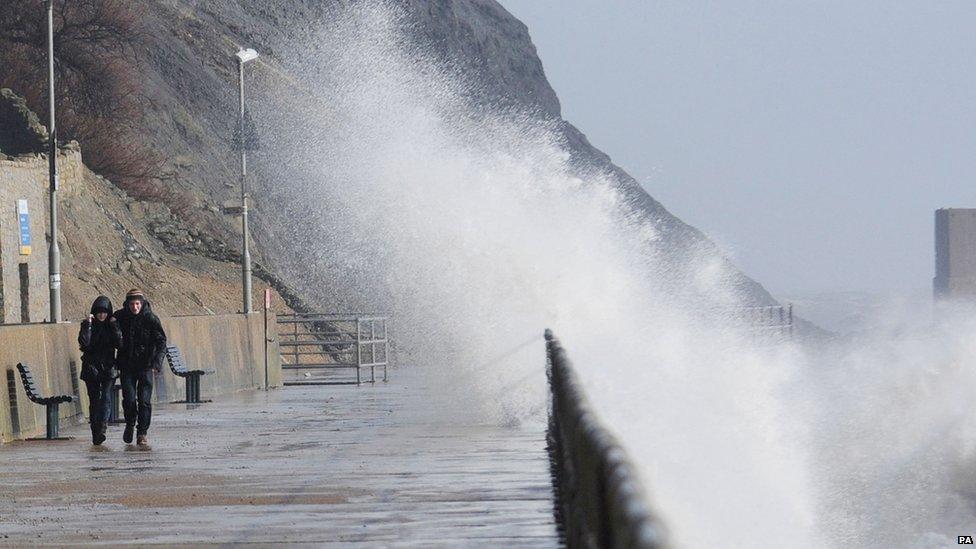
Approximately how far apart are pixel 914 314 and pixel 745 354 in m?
47.0

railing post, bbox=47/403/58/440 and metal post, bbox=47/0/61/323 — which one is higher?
metal post, bbox=47/0/61/323

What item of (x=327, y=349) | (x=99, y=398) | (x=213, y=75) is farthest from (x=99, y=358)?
(x=213, y=75)

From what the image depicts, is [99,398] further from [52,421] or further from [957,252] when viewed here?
[957,252]

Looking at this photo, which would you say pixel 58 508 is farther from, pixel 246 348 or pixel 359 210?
pixel 359 210

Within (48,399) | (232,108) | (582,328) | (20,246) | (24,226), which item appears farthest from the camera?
(232,108)

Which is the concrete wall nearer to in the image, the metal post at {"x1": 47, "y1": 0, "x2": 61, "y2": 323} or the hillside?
the metal post at {"x1": 47, "y1": 0, "x2": 61, "y2": 323}

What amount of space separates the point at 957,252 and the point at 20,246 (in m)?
63.3

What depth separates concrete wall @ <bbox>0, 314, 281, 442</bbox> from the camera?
69.6 feet

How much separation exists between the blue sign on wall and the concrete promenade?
25132 millimetres

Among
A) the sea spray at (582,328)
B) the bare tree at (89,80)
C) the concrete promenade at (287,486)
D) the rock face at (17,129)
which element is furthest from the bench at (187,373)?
the bare tree at (89,80)

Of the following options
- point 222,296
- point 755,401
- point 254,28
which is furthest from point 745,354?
point 254,28

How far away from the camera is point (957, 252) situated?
101000 millimetres

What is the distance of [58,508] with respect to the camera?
14219 mm

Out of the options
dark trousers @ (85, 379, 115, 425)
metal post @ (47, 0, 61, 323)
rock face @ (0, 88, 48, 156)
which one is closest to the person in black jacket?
dark trousers @ (85, 379, 115, 425)
